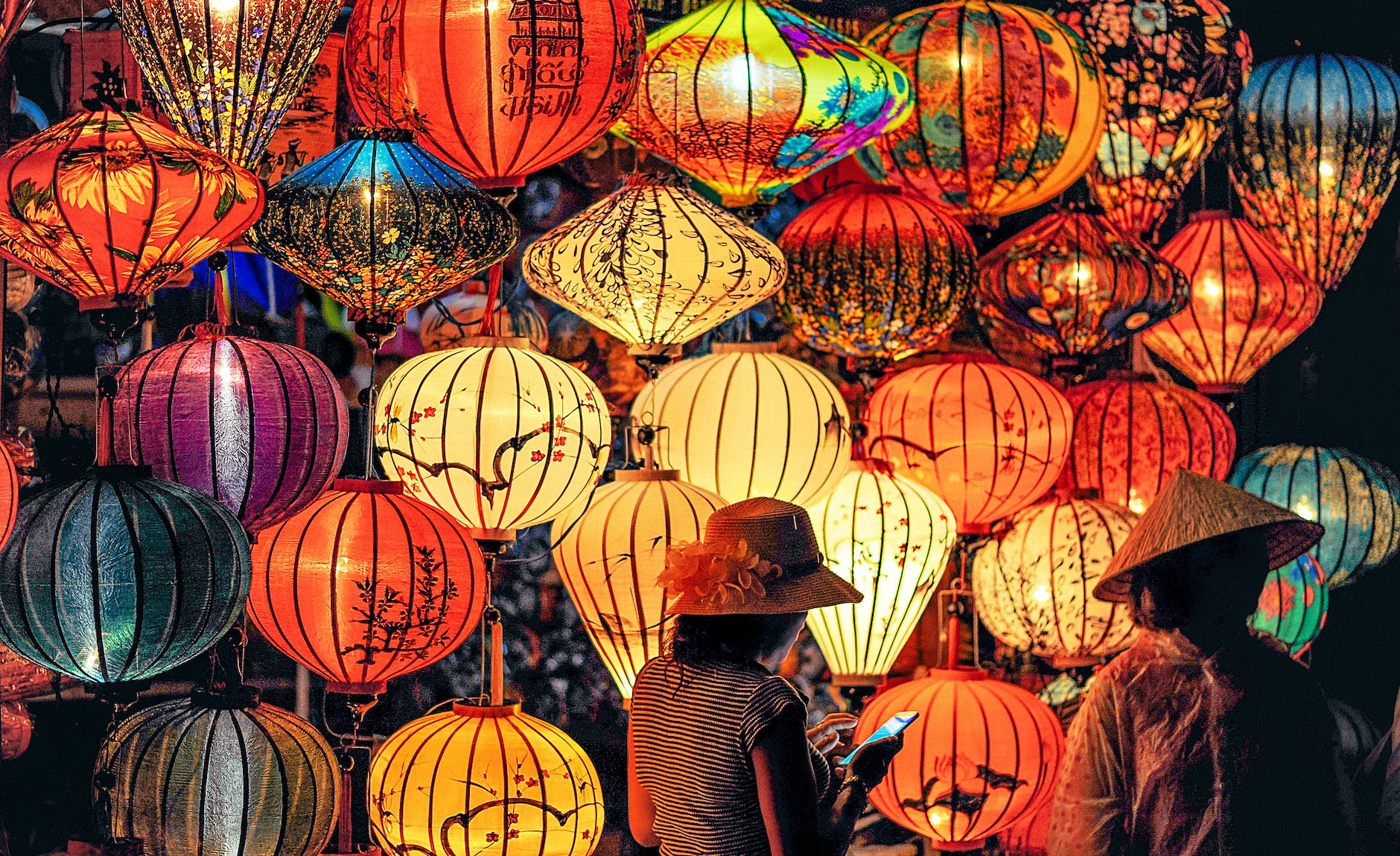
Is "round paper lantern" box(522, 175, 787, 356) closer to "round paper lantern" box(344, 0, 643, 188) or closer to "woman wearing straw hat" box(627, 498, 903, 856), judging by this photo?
"round paper lantern" box(344, 0, 643, 188)

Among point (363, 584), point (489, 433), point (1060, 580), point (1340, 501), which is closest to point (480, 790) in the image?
point (363, 584)

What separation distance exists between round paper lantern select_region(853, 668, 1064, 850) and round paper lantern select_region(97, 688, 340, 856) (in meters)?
1.48

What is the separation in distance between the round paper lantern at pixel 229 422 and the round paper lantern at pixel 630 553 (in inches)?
25.2

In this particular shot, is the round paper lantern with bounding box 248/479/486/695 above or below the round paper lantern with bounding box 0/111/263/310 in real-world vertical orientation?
below

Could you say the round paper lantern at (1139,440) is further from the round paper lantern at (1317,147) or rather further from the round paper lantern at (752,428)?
the round paper lantern at (752,428)

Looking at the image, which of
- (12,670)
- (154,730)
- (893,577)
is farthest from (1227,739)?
(12,670)

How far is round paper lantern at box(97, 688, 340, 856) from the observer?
381 cm

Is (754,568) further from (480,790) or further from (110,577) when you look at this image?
(110,577)

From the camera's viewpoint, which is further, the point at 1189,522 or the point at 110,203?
the point at 110,203

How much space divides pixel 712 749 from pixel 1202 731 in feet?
2.64

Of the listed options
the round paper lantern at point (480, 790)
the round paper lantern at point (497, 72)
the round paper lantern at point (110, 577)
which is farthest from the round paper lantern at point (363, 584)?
the round paper lantern at point (497, 72)

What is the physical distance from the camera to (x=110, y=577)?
346 centimetres

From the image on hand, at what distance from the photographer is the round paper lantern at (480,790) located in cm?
401

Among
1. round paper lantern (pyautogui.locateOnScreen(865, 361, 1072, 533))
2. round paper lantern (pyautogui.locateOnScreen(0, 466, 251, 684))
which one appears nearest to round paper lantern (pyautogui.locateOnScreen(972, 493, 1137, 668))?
round paper lantern (pyautogui.locateOnScreen(865, 361, 1072, 533))
